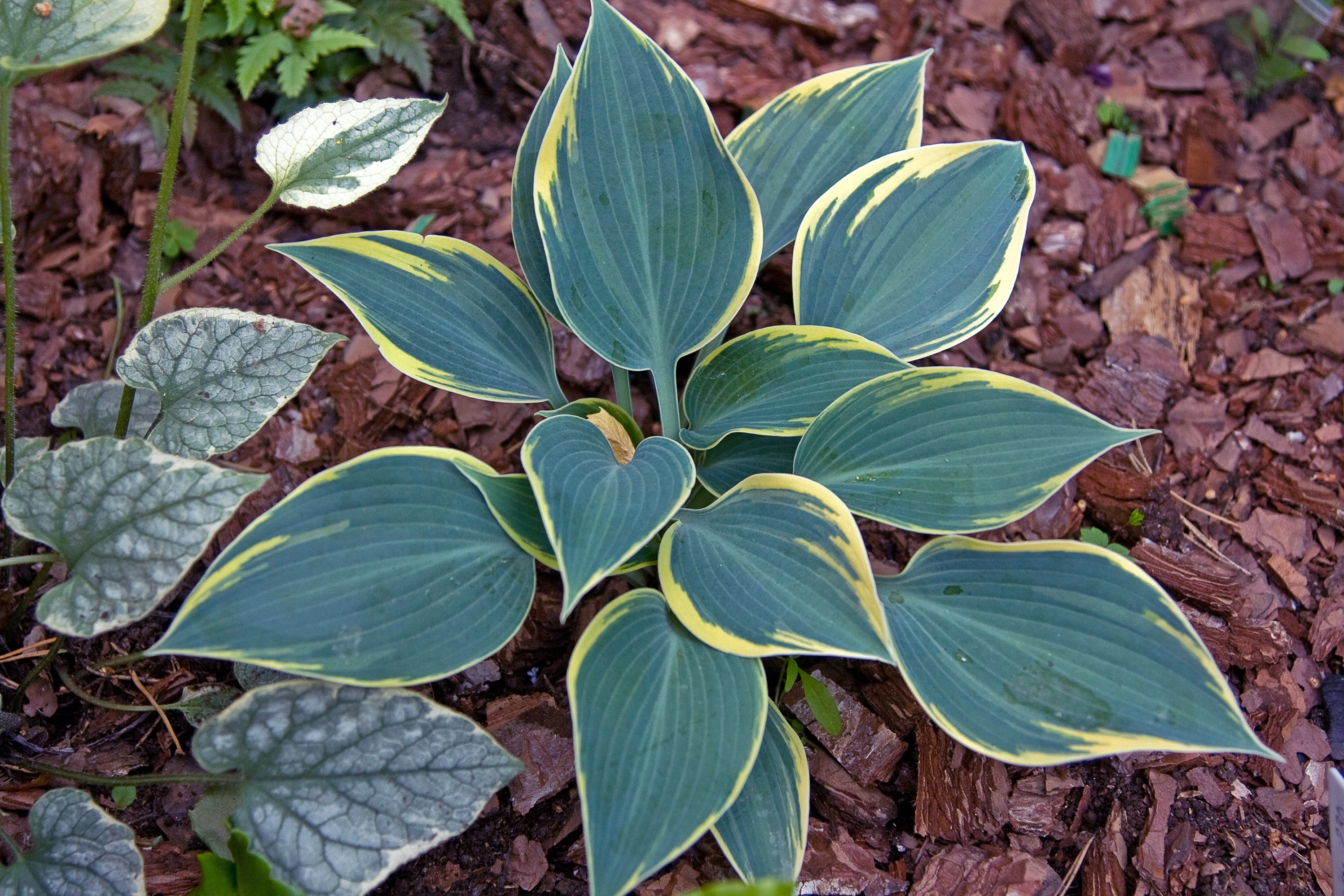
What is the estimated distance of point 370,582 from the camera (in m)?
1.16

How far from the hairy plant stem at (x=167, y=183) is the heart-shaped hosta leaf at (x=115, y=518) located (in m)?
0.15

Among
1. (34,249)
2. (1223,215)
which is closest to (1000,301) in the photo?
(1223,215)

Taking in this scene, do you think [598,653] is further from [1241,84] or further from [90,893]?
[1241,84]

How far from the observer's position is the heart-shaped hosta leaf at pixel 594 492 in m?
1.08

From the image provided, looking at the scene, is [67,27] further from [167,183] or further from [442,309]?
[442,309]

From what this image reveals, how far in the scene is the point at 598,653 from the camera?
47.1 inches

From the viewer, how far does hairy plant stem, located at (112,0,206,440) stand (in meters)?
1.20

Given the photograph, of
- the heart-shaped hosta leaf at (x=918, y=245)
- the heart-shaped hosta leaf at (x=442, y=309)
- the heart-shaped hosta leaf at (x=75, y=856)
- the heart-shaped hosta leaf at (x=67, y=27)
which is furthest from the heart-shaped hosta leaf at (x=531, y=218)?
the heart-shaped hosta leaf at (x=75, y=856)

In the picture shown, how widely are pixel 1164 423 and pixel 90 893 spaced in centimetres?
217

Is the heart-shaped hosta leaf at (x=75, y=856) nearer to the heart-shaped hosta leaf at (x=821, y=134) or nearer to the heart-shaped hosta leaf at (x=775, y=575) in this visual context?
the heart-shaped hosta leaf at (x=775, y=575)

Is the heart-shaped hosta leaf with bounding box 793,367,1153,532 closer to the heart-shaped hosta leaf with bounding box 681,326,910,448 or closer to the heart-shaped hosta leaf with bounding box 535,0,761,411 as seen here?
the heart-shaped hosta leaf with bounding box 681,326,910,448

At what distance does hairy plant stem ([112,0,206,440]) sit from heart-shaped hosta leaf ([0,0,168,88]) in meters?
0.04

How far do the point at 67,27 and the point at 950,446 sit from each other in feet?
4.70

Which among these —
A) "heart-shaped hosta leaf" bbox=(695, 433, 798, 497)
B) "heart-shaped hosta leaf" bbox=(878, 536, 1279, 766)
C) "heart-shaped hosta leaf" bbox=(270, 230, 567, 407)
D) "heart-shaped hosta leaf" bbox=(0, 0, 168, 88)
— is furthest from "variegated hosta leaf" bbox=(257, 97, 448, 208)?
"heart-shaped hosta leaf" bbox=(878, 536, 1279, 766)
